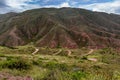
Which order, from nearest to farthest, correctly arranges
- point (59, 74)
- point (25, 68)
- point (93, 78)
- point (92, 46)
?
point (93, 78) → point (59, 74) → point (25, 68) → point (92, 46)

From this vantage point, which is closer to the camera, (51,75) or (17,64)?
(51,75)

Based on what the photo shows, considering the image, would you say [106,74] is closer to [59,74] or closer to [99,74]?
[99,74]

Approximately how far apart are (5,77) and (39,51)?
111470 mm

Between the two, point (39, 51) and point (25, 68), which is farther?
point (39, 51)

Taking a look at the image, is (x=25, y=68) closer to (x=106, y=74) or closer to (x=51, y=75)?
(x=51, y=75)

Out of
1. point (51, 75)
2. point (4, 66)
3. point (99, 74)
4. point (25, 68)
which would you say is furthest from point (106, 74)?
point (4, 66)

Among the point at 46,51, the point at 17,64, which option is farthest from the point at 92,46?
the point at 17,64

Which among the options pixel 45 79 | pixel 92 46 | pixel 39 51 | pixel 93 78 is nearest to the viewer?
pixel 93 78

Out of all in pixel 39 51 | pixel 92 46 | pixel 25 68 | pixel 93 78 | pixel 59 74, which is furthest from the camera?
pixel 92 46

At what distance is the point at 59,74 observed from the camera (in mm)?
13664

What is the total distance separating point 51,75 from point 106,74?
273 cm

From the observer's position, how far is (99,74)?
12961 millimetres

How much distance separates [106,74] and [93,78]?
2.12 feet

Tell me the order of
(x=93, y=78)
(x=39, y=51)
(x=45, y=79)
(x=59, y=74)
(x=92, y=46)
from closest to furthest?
(x=93, y=78) < (x=59, y=74) < (x=45, y=79) < (x=39, y=51) < (x=92, y=46)
